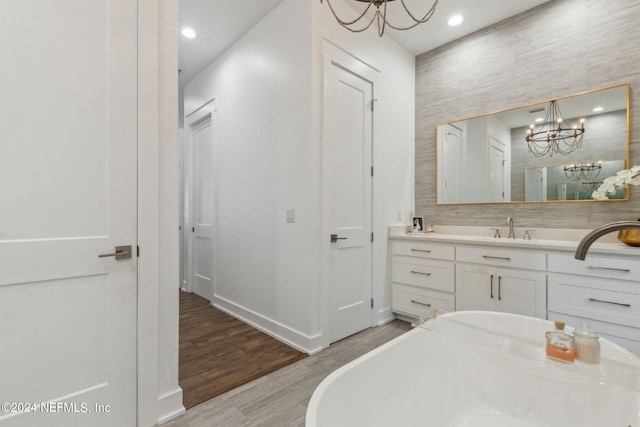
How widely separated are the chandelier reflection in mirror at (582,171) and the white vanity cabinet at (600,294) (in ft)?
2.70

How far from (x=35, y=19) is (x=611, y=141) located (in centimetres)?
375

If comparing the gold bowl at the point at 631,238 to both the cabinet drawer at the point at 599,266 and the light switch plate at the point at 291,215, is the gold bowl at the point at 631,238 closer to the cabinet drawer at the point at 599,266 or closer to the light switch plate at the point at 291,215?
the cabinet drawer at the point at 599,266

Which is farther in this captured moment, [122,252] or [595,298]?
[595,298]

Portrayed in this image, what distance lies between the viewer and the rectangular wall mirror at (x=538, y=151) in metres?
2.31

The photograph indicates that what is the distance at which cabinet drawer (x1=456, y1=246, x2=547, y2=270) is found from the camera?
2180 millimetres

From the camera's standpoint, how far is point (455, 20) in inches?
113

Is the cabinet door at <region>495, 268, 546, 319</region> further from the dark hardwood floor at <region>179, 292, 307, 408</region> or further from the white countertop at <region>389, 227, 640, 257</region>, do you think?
the dark hardwood floor at <region>179, 292, 307, 408</region>

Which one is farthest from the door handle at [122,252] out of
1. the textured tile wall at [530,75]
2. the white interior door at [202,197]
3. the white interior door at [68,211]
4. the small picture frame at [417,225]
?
the textured tile wall at [530,75]

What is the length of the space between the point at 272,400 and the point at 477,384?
3.91 ft

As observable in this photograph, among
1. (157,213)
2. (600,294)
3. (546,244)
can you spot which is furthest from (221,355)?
(600,294)

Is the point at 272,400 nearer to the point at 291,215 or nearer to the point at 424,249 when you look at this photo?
the point at 291,215

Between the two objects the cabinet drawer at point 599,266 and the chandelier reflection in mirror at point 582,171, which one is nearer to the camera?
the cabinet drawer at point 599,266

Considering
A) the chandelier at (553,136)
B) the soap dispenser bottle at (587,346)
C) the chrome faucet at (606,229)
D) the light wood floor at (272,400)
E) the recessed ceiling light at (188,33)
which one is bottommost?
the light wood floor at (272,400)

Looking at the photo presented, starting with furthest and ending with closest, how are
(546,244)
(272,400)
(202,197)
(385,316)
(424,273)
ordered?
(202,197) < (385,316) < (424,273) < (546,244) < (272,400)
